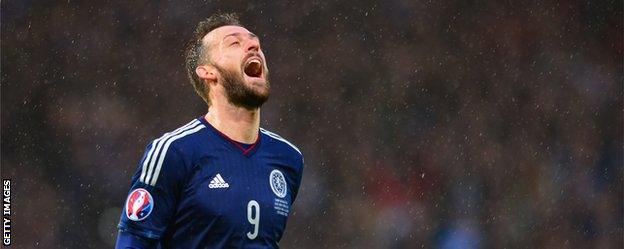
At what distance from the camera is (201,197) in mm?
3174

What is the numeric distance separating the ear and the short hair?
0.03 metres

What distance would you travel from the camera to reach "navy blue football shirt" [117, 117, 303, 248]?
10.3ft

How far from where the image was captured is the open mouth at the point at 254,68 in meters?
3.44

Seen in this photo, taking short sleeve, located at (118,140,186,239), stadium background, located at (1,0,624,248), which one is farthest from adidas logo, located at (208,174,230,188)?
stadium background, located at (1,0,624,248)

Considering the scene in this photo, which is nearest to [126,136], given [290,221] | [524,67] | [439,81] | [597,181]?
[290,221]

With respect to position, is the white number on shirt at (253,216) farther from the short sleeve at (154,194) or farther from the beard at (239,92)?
the beard at (239,92)

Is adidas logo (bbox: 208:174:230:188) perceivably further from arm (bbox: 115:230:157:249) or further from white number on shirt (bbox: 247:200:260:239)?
arm (bbox: 115:230:157:249)

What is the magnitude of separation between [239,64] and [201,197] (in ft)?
1.73

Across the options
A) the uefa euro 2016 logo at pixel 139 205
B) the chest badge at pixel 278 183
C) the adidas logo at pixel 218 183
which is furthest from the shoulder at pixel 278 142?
the uefa euro 2016 logo at pixel 139 205

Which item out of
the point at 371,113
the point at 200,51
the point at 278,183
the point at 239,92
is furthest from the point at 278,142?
the point at 371,113

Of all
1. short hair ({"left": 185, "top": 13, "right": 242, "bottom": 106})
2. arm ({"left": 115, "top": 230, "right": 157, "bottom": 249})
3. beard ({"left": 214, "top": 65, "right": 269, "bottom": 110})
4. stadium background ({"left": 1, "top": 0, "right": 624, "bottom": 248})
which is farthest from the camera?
stadium background ({"left": 1, "top": 0, "right": 624, "bottom": 248})

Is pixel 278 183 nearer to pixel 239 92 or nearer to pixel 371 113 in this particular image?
pixel 239 92

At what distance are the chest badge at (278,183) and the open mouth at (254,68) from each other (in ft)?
1.18

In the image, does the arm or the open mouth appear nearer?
the arm
